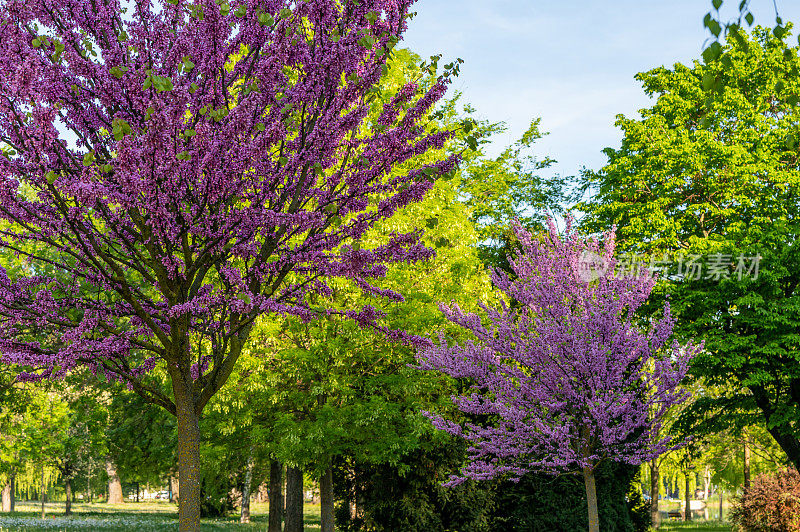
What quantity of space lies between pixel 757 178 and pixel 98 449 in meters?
25.0

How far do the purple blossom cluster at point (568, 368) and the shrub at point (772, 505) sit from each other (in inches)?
515

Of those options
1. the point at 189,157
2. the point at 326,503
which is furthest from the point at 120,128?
the point at 326,503

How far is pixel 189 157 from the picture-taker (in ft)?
20.2

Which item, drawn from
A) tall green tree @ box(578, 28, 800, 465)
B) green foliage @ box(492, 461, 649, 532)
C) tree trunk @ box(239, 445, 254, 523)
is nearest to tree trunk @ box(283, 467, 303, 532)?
green foliage @ box(492, 461, 649, 532)

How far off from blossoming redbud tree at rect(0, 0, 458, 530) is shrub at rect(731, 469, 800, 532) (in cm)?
2221

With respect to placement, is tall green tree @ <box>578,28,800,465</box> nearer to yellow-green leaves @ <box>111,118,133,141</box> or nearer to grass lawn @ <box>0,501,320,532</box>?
grass lawn @ <box>0,501,320,532</box>

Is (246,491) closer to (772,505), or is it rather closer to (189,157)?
(772,505)

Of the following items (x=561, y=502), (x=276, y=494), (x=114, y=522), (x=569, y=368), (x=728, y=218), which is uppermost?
(x=728, y=218)

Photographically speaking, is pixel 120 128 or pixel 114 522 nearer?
pixel 120 128

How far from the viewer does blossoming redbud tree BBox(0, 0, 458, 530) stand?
6.60 m

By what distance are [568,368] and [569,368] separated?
3 cm

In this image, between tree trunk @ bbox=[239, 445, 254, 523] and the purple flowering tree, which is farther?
tree trunk @ bbox=[239, 445, 254, 523]

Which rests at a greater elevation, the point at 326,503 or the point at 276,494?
the point at 326,503

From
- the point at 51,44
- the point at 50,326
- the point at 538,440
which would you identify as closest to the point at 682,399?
the point at 538,440
